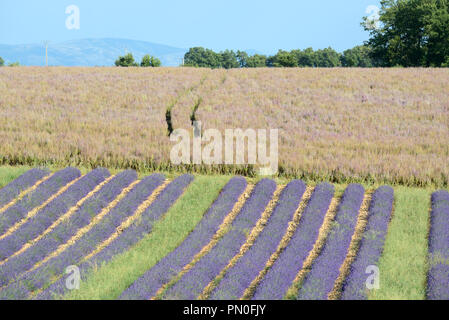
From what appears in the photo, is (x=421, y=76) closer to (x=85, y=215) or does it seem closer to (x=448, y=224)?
(x=448, y=224)

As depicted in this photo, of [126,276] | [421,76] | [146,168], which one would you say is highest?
[421,76]

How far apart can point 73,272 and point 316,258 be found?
3.72 meters

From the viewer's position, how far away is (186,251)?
805 cm

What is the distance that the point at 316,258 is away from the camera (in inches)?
317

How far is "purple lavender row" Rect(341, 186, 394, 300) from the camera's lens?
6.92 m

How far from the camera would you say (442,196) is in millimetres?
10859

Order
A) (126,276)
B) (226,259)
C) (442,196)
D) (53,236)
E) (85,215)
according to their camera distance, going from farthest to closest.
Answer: (442,196) → (85,215) → (53,236) → (226,259) → (126,276)

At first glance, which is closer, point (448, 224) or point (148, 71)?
point (448, 224)

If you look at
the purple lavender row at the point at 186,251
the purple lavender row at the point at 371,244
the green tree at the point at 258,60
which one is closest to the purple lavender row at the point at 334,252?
the purple lavender row at the point at 371,244

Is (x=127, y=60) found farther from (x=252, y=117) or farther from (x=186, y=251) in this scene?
(x=186, y=251)

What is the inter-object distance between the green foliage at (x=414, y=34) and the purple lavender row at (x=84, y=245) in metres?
39.6

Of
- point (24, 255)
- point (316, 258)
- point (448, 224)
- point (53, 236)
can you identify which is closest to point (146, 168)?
point (53, 236)

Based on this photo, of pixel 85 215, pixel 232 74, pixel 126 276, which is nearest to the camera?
pixel 126 276

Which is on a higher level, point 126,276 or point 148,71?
point 148,71
